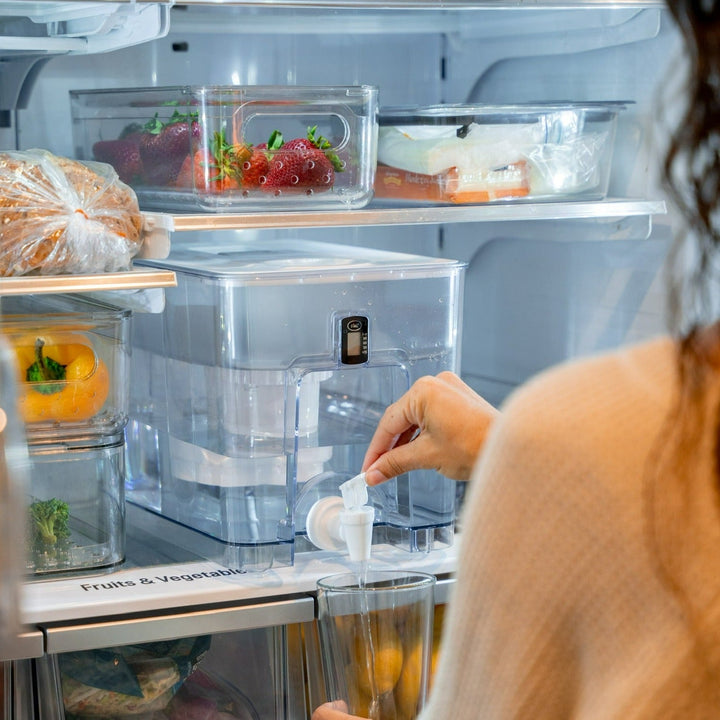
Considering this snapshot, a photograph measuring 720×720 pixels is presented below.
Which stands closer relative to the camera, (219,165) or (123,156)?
(219,165)

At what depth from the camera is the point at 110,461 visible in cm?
133

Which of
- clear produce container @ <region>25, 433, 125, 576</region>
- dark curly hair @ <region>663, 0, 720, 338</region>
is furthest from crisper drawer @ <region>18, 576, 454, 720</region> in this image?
dark curly hair @ <region>663, 0, 720, 338</region>

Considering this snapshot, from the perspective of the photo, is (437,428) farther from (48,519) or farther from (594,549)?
(594,549)

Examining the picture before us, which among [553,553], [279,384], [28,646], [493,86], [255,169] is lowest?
[28,646]

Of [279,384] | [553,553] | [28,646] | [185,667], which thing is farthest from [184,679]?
[553,553]

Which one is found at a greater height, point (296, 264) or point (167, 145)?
point (167, 145)

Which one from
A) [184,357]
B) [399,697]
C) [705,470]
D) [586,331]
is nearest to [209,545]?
[184,357]

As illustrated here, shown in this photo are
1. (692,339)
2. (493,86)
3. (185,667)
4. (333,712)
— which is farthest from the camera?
(493,86)

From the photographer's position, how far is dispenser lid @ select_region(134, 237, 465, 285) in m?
1.33

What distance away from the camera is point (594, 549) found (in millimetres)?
487

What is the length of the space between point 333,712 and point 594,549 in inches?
25.8

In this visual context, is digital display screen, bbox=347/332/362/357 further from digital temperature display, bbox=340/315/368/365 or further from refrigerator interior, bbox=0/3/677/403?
refrigerator interior, bbox=0/3/677/403

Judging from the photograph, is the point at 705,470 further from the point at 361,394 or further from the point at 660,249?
the point at 660,249

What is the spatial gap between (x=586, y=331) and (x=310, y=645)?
0.62 m
